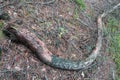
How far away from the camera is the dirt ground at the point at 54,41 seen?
10.3 ft

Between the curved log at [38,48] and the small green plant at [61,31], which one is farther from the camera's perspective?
the small green plant at [61,31]

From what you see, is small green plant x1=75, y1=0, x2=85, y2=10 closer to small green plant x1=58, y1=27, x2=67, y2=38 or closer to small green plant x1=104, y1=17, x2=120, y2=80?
small green plant x1=104, y1=17, x2=120, y2=80

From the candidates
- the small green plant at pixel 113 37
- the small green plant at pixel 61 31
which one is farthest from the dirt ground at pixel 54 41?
the small green plant at pixel 113 37

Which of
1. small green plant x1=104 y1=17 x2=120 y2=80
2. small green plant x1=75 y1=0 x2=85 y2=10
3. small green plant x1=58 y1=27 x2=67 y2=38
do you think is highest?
small green plant x1=58 y1=27 x2=67 y2=38

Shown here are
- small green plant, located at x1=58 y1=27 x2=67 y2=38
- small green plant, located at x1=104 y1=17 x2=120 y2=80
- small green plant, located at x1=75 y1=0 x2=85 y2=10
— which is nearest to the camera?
small green plant, located at x1=58 y1=27 x2=67 y2=38

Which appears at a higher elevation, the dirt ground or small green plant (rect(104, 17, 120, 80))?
the dirt ground

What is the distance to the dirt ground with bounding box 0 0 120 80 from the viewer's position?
3.15 meters

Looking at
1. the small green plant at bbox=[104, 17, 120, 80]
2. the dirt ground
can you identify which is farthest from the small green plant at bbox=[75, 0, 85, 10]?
the small green plant at bbox=[104, 17, 120, 80]

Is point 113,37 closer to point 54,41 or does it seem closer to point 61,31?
point 61,31

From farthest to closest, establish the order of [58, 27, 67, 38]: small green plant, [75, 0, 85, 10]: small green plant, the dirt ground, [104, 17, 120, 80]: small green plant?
[75, 0, 85, 10]: small green plant, [104, 17, 120, 80]: small green plant, [58, 27, 67, 38]: small green plant, the dirt ground

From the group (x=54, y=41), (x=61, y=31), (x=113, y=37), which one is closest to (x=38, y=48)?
(x=54, y=41)

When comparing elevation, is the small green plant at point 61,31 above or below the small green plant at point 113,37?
above

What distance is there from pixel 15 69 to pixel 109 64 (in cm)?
187

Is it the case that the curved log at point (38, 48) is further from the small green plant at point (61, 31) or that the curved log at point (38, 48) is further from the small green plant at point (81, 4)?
the small green plant at point (81, 4)
